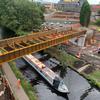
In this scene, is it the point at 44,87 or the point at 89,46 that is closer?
the point at 44,87

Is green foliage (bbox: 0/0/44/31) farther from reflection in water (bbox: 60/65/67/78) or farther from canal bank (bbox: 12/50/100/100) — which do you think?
reflection in water (bbox: 60/65/67/78)

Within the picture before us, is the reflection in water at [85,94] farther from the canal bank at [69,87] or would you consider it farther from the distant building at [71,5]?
the distant building at [71,5]

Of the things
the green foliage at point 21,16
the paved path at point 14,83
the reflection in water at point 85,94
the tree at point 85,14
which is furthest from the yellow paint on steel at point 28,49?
the tree at point 85,14

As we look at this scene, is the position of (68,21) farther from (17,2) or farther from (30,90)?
(30,90)

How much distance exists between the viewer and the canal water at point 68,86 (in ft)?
114

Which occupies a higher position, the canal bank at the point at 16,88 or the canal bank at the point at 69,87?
the canal bank at the point at 16,88

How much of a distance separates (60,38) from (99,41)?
60.5 ft

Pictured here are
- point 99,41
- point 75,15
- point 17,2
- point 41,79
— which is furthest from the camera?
point 75,15

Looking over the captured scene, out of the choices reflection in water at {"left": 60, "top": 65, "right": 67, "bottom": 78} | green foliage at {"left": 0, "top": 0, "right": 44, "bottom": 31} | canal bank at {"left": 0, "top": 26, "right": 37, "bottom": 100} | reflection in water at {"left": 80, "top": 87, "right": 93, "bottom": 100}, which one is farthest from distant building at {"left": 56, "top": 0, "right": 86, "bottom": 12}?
reflection in water at {"left": 80, "top": 87, "right": 93, "bottom": 100}

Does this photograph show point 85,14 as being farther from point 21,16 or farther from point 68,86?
point 68,86

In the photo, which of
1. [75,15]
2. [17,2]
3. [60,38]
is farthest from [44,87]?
[75,15]

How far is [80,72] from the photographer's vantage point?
42.2m

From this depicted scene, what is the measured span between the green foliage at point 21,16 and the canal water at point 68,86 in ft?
64.5

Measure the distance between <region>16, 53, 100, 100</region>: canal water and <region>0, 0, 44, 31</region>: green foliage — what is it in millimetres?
19662
